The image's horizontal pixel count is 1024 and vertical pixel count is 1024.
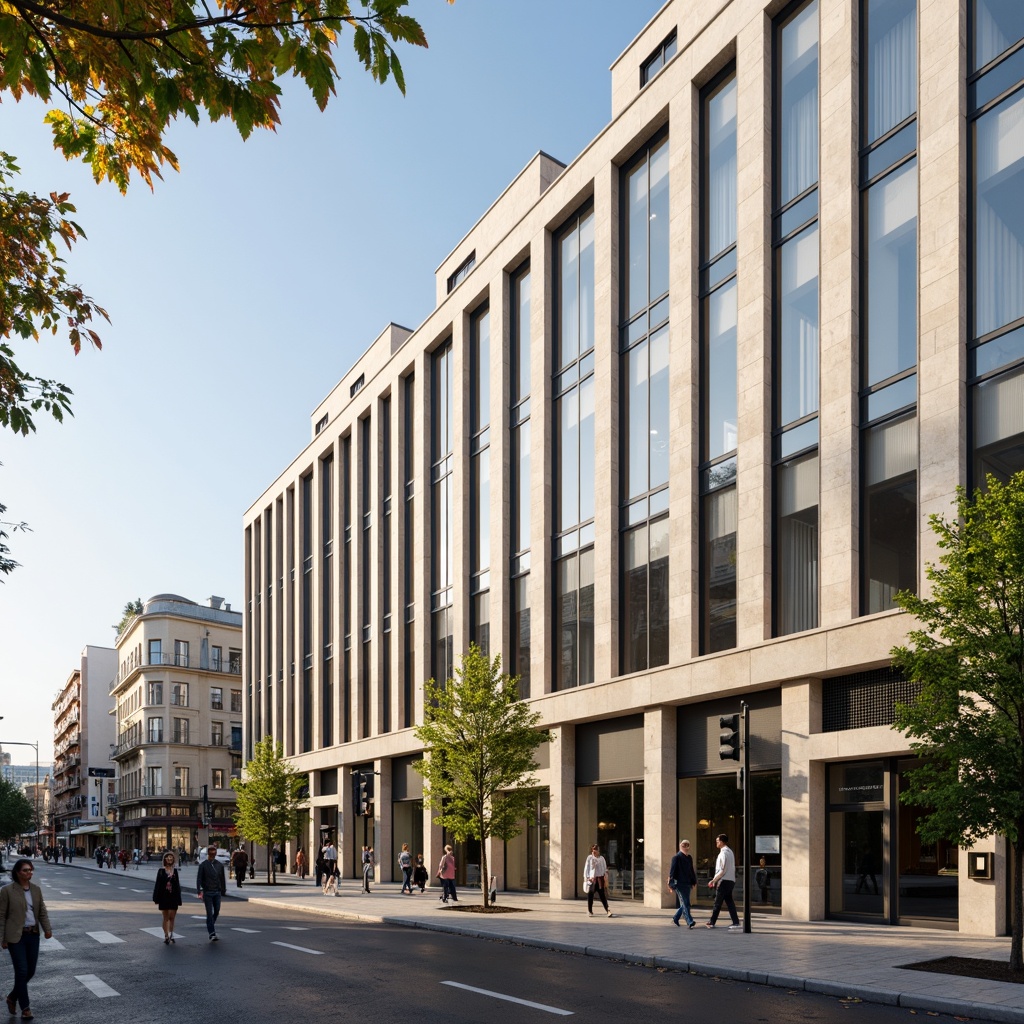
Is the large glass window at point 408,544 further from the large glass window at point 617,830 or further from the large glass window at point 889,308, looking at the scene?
the large glass window at point 889,308

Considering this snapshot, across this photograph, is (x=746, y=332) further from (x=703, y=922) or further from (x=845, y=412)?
(x=703, y=922)

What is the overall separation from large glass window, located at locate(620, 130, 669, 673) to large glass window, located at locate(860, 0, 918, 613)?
6.68m

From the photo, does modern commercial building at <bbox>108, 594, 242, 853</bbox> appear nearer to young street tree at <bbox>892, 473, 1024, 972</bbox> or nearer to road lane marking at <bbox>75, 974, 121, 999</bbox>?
road lane marking at <bbox>75, 974, 121, 999</bbox>

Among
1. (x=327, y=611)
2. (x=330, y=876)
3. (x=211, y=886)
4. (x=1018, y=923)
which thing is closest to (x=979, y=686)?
(x=1018, y=923)

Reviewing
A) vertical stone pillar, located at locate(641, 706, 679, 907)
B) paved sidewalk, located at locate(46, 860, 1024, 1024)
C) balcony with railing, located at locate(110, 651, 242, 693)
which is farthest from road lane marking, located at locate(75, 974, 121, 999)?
balcony with railing, located at locate(110, 651, 242, 693)

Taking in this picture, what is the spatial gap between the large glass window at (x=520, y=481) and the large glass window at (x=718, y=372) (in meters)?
8.94

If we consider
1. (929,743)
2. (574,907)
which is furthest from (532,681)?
(929,743)

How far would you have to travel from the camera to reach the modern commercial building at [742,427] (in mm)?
20000

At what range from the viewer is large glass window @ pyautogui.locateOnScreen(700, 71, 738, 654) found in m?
25.2

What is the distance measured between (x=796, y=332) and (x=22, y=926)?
1823 cm

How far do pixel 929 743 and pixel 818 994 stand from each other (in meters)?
3.61

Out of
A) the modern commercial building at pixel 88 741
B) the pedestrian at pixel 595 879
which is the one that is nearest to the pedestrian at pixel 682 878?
the pedestrian at pixel 595 879

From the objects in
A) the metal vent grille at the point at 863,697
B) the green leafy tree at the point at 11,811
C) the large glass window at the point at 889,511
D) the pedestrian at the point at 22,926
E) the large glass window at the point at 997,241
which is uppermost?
the large glass window at the point at 997,241

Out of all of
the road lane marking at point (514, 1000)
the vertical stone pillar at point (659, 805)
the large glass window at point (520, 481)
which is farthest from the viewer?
the large glass window at point (520, 481)
